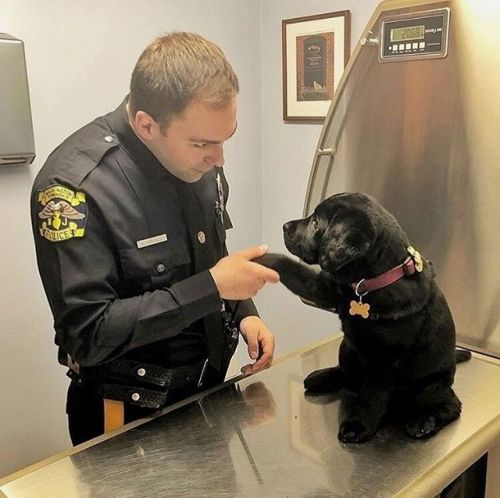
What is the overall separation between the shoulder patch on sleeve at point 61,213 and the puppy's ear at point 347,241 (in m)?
0.36

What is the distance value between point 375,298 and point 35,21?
1014 millimetres

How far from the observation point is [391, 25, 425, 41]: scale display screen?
1183 mm

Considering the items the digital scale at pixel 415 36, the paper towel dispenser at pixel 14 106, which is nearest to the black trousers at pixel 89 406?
the paper towel dispenser at pixel 14 106

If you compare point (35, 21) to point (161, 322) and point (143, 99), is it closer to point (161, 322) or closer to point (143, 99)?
point (143, 99)

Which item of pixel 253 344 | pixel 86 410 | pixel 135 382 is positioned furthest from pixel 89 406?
pixel 253 344

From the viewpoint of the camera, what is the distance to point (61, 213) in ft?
2.89

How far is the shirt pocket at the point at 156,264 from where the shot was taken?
0.94 metres

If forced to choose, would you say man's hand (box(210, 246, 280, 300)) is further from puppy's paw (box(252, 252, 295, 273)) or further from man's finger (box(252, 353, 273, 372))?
man's finger (box(252, 353, 273, 372))

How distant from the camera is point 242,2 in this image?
1812mm

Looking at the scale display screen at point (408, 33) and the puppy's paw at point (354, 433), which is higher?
the scale display screen at point (408, 33)

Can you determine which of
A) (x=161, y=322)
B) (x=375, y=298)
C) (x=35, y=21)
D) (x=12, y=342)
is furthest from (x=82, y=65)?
(x=375, y=298)

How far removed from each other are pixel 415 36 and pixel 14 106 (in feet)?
2.76

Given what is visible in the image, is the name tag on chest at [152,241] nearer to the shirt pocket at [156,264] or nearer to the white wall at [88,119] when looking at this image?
the shirt pocket at [156,264]

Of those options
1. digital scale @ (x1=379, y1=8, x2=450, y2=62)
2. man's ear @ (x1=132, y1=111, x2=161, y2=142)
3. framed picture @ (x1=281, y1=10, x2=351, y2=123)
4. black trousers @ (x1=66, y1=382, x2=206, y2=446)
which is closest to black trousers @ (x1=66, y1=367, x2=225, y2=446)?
black trousers @ (x1=66, y1=382, x2=206, y2=446)
